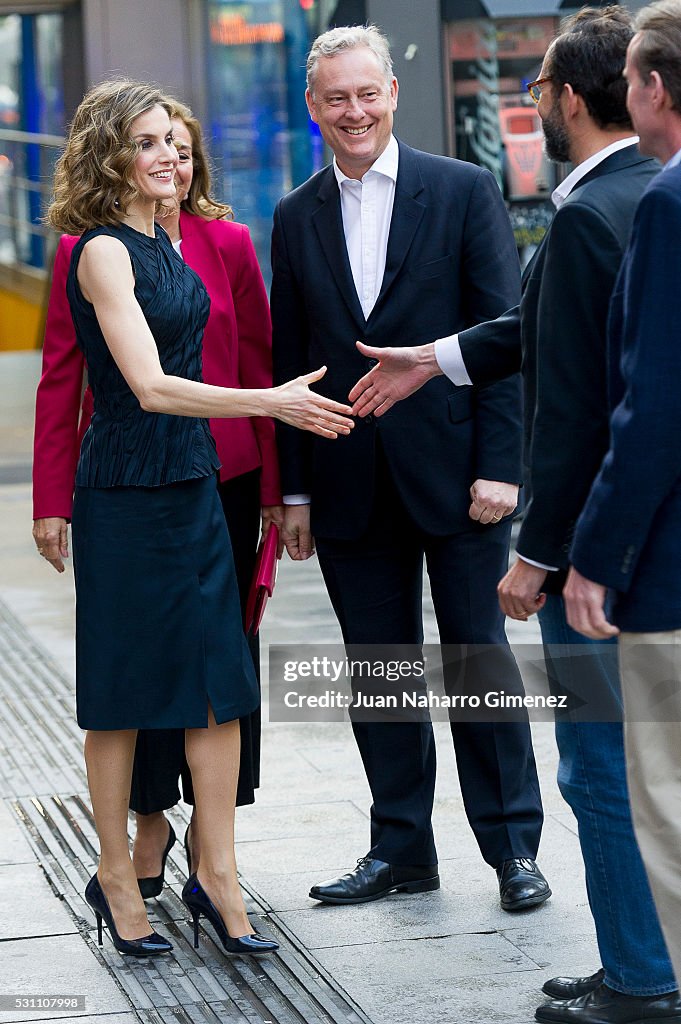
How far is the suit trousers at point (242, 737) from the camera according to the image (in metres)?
3.75

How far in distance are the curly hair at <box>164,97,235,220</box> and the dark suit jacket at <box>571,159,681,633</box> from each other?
1527mm

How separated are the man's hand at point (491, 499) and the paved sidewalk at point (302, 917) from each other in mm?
984

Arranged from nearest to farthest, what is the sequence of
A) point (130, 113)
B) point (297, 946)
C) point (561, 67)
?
point (561, 67)
point (130, 113)
point (297, 946)

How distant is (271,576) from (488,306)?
2.83 ft

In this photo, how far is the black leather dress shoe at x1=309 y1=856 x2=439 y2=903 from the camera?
12.4ft

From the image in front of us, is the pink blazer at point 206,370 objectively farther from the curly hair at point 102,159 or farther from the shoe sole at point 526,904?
the shoe sole at point 526,904

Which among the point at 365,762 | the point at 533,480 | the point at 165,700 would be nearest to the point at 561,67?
the point at 533,480

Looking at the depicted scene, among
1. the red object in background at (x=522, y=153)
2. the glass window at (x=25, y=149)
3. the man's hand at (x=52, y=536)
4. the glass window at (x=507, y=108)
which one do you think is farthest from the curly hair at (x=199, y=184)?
the glass window at (x=25, y=149)

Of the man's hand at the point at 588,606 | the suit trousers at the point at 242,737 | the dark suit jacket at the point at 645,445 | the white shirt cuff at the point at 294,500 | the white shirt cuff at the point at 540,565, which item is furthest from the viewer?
the white shirt cuff at the point at 294,500

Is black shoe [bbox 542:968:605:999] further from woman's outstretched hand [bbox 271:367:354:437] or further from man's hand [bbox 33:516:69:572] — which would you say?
man's hand [bbox 33:516:69:572]

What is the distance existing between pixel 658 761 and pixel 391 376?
1220 millimetres

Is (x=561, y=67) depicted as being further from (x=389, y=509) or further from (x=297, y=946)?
(x=297, y=946)

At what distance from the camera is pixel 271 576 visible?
3684 mm

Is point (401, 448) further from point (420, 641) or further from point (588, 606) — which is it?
point (588, 606)
